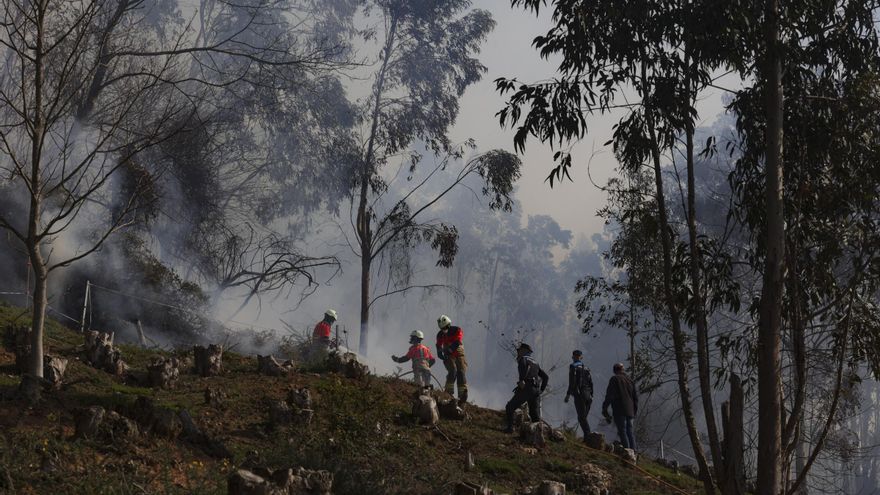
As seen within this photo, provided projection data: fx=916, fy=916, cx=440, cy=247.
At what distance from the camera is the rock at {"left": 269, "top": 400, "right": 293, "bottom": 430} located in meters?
9.93

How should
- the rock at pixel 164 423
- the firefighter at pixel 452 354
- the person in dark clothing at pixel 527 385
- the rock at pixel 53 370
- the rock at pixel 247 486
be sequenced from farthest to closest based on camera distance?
the firefighter at pixel 452 354, the person in dark clothing at pixel 527 385, the rock at pixel 53 370, the rock at pixel 164 423, the rock at pixel 247 486

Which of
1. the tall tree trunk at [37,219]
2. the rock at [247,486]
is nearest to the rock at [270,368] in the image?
the tall tree trunk at [37,219]

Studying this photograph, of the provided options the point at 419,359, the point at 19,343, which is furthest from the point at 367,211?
the point at 19,343

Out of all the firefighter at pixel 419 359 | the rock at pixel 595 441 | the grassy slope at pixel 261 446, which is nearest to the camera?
the grassy slope at pixel 261 446

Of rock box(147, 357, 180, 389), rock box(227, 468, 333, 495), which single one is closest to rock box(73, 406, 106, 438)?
rock box(227, 468, 333, 495)

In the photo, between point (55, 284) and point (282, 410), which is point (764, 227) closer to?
point (282, 410)

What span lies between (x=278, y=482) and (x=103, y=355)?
6380 mm

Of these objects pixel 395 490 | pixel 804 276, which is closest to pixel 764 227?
pixel 804 276

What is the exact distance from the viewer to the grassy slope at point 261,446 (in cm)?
728

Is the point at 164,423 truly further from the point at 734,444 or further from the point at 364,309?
the point at 364,309

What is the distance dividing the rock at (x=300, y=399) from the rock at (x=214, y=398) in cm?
77

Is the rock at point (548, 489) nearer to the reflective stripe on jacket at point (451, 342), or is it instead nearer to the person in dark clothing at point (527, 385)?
the person in dark clothing at point (527, 385)

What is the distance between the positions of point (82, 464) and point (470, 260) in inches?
2708

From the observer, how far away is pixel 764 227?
30.2 ft
